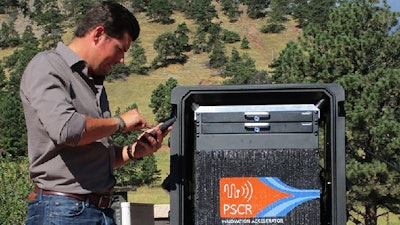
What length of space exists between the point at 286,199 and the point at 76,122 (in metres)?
1.17

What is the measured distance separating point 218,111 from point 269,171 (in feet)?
1.17

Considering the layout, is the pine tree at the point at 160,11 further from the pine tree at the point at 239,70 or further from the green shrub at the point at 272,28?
the pine tree at the point at 239,70

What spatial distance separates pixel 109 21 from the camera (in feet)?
8.16

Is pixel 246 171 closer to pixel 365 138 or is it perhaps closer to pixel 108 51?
pixel 108 51

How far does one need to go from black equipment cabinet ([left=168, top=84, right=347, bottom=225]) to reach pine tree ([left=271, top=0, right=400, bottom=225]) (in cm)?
1259

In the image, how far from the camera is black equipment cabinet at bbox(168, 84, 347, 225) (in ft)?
9.91

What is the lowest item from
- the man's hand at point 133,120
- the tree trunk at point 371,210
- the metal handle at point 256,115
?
the tree trunk at point 371,210

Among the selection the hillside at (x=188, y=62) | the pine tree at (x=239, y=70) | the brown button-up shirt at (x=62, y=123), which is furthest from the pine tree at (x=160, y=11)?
the brown button-up shirt at (x=62, y=123)

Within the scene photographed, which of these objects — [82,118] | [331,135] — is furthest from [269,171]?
[82,118]

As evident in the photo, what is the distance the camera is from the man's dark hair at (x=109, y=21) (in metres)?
2.49

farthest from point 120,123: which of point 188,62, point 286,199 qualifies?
point 188,62

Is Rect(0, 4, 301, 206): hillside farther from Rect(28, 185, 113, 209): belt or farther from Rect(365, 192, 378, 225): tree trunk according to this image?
Rect(28, 185, 113, 209): belt

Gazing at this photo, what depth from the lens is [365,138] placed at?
16312 millimetres

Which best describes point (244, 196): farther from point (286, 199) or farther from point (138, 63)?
point (138, 63)
